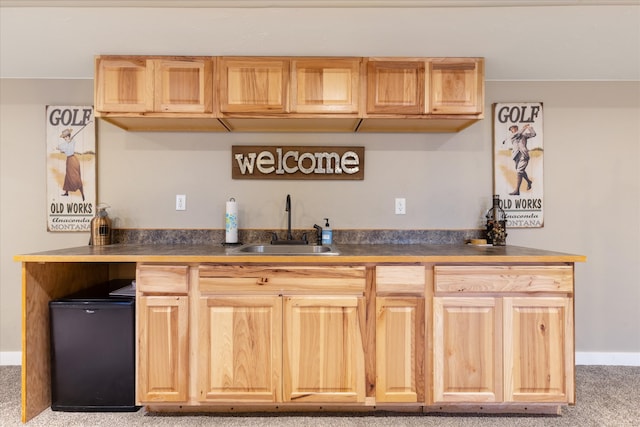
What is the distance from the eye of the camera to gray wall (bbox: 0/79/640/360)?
247 cm

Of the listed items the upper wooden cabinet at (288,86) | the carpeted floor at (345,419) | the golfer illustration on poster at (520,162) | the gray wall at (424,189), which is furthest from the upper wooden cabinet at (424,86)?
the carpeted floor at (345,419)

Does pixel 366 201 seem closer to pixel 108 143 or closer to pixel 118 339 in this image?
pixel 118 339

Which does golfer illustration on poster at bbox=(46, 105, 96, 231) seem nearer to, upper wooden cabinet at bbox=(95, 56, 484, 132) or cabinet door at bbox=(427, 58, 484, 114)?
upper wooden cabinet at bbox=(95, 56, 484, 132)

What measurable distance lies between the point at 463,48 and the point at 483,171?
0.87 meters

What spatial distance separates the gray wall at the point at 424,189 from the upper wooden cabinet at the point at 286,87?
1.29ft

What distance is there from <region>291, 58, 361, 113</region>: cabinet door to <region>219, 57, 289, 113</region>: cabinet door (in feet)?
0.28

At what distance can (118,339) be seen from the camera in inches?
71.8

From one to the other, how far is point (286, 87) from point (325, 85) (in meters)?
0.24

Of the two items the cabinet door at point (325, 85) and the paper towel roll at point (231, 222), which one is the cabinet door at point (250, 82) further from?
the paper towel roll at point (231, 222)

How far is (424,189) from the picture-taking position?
2500 millimetres

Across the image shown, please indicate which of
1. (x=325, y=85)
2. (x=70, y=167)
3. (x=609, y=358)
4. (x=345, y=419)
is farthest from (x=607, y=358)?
(x=70, y=167)

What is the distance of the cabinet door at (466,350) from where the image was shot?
1.76 m

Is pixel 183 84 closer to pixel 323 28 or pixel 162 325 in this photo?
pixel 323 28

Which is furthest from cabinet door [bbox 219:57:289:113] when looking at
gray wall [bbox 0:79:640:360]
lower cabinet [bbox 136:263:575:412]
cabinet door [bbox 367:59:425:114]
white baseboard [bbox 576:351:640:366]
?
white baseboard [bbox 576:351:640:366]
